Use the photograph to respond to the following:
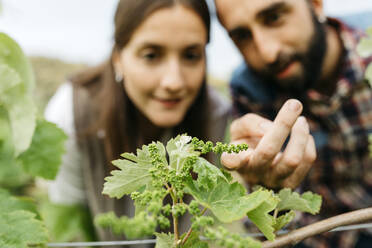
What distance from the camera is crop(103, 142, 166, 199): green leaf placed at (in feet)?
1.38

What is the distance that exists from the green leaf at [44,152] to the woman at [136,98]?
43 centimetres

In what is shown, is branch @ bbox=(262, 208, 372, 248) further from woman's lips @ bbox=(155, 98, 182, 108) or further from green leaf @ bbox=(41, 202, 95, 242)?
green leaf @ bbox=(41, 202, 95, 242)

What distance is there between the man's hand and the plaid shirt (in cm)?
85

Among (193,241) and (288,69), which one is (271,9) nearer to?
(288,69)

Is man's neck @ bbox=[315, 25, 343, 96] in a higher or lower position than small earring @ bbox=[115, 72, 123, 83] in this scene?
lower

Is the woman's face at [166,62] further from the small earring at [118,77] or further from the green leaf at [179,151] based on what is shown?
the green leaf at [179,151]

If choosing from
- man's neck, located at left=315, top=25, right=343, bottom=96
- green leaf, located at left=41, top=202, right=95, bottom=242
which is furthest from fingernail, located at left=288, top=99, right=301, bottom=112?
green leaf, located at left=41, top=202, right=95, bottom=242

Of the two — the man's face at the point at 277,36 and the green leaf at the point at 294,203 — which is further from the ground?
the man's face at the point at 277,36

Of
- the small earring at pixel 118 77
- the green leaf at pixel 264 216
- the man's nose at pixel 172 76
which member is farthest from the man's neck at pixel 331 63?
the green leaf at pixel 264 216

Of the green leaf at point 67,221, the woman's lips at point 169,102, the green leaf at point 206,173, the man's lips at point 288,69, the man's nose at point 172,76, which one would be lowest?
the green leaf at point 67,221

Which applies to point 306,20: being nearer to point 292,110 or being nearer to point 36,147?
point 292,110

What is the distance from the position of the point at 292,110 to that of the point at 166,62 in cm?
66

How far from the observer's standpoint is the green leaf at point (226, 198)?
1.30ft

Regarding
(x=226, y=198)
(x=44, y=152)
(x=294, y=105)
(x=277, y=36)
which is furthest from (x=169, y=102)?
(x=226, y=198)
